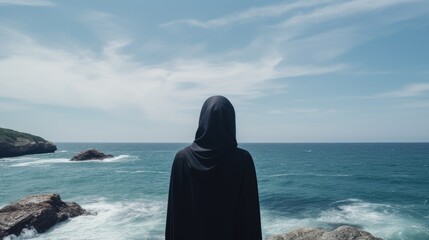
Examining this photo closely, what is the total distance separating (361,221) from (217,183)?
25994 millimetres

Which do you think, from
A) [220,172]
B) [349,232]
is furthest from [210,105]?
[349,232]

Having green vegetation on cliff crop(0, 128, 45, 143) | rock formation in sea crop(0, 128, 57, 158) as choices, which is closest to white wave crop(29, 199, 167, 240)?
green vegetation on cliff crop(0, 128, 45, 143)

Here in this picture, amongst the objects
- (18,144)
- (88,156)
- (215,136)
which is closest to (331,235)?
(215,136)

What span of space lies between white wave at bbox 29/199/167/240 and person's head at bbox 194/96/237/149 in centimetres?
1901

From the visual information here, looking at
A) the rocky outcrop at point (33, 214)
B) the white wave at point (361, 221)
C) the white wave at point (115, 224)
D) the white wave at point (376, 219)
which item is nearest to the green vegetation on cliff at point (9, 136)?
the white wave at point (115, 224)

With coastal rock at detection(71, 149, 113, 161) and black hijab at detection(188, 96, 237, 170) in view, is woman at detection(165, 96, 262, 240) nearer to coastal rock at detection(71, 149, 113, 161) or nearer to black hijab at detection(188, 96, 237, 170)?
black hijab at detection(188, 96, 237, 170)

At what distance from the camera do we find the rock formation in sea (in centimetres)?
8862

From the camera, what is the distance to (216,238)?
2.86 meters

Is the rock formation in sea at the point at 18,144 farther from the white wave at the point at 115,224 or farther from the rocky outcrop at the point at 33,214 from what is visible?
the rocky outcrop at the point at 33,214

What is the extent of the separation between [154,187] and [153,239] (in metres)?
23.2

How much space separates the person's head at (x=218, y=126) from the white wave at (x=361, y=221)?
19.9 metres

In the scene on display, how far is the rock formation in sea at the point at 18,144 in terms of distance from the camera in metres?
88.6

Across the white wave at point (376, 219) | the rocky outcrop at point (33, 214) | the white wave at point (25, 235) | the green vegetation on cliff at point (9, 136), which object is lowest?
the white wave at point (376, 219)

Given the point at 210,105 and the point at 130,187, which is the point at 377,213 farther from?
the point at 210,105
